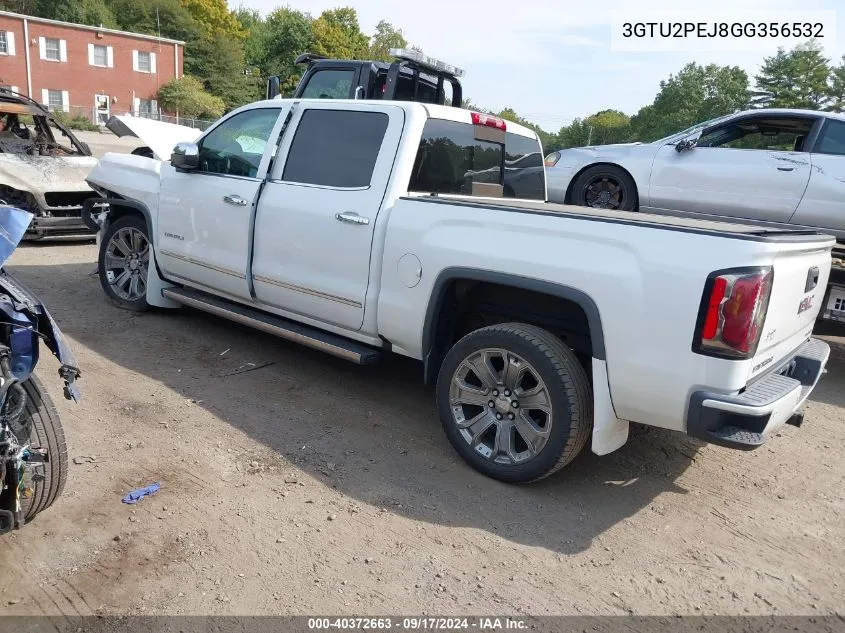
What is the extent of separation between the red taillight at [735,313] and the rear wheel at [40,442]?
271 centimetres

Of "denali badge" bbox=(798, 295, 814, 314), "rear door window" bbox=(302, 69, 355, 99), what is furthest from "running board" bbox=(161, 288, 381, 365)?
"rear door window" bbox=(302, 69, 355, 99)

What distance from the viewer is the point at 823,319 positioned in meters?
5.02

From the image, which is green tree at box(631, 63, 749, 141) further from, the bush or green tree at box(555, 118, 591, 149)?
the bush

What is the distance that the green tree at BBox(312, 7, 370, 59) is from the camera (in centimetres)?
6391

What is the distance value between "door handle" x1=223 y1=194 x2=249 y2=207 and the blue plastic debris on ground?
219 centimetres

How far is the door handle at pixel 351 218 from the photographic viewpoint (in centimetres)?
400

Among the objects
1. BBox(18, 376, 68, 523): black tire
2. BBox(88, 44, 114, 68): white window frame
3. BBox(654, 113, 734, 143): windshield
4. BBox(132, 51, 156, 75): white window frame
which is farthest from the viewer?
BBox(132, 51, 156, 75): white window frame

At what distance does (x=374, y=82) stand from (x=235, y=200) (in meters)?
4.03

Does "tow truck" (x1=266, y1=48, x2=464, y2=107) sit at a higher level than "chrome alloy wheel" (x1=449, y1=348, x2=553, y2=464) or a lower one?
higher

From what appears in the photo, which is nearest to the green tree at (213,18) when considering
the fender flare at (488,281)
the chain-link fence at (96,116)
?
the chain-link fence at (96,116)

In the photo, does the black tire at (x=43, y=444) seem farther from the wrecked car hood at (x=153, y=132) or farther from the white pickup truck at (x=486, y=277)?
the wrecked car hood at (x=153, y=132)

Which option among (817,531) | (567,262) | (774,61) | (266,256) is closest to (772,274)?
(567,262)

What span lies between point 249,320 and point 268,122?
1494mm

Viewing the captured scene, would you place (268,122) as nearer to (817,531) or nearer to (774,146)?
(817,531)
